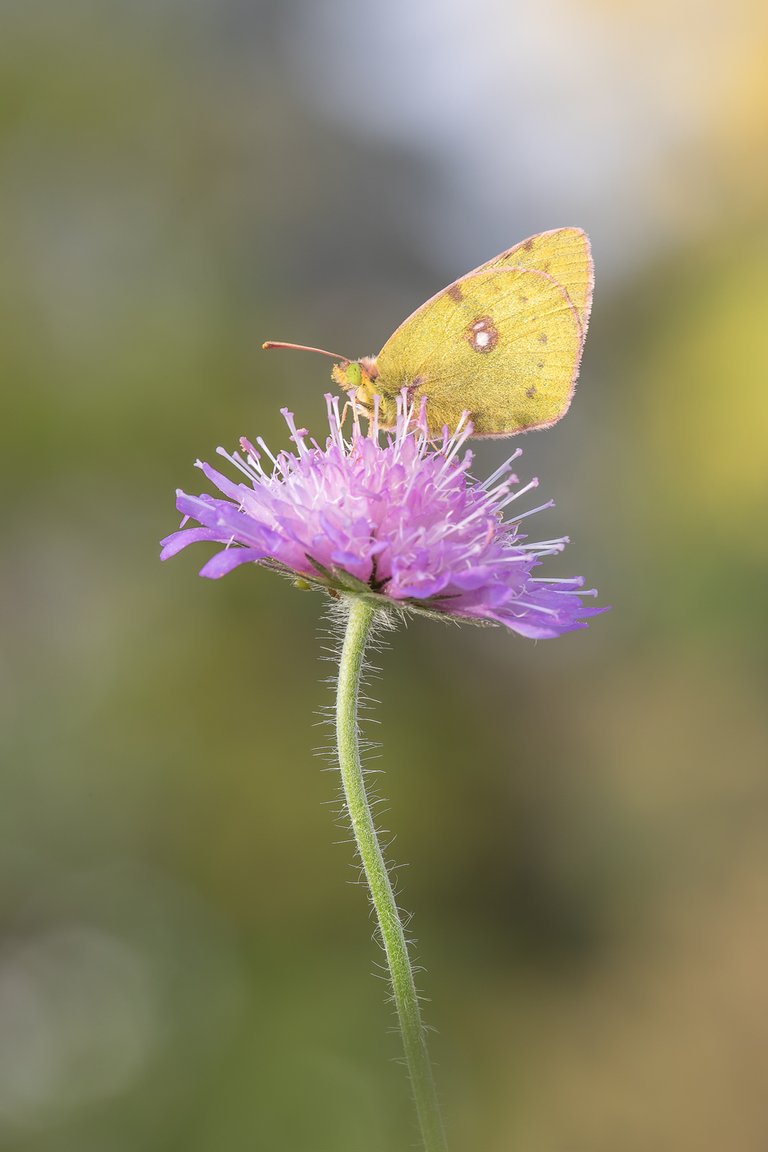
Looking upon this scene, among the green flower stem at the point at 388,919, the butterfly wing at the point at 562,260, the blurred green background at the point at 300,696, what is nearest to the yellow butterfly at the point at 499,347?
the butterfly wing at the point at 562,260

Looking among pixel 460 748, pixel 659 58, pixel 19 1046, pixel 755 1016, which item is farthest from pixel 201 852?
pixel 659 58

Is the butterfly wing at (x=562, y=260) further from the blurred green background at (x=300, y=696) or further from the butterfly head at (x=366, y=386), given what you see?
the blurred green background at (x=300, y=696)

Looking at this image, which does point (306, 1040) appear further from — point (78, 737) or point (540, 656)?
point (540, 656)

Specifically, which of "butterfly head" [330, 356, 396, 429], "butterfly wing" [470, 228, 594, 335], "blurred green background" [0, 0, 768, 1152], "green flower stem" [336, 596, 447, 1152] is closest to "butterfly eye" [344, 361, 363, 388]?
"butterfly head" [330, 356, 396, 429]

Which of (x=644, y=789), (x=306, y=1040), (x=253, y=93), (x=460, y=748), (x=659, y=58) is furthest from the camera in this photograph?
(x=659, y=58)

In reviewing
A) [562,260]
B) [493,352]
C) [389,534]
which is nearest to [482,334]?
[493,352]

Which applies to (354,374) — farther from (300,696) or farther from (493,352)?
(300,696)
